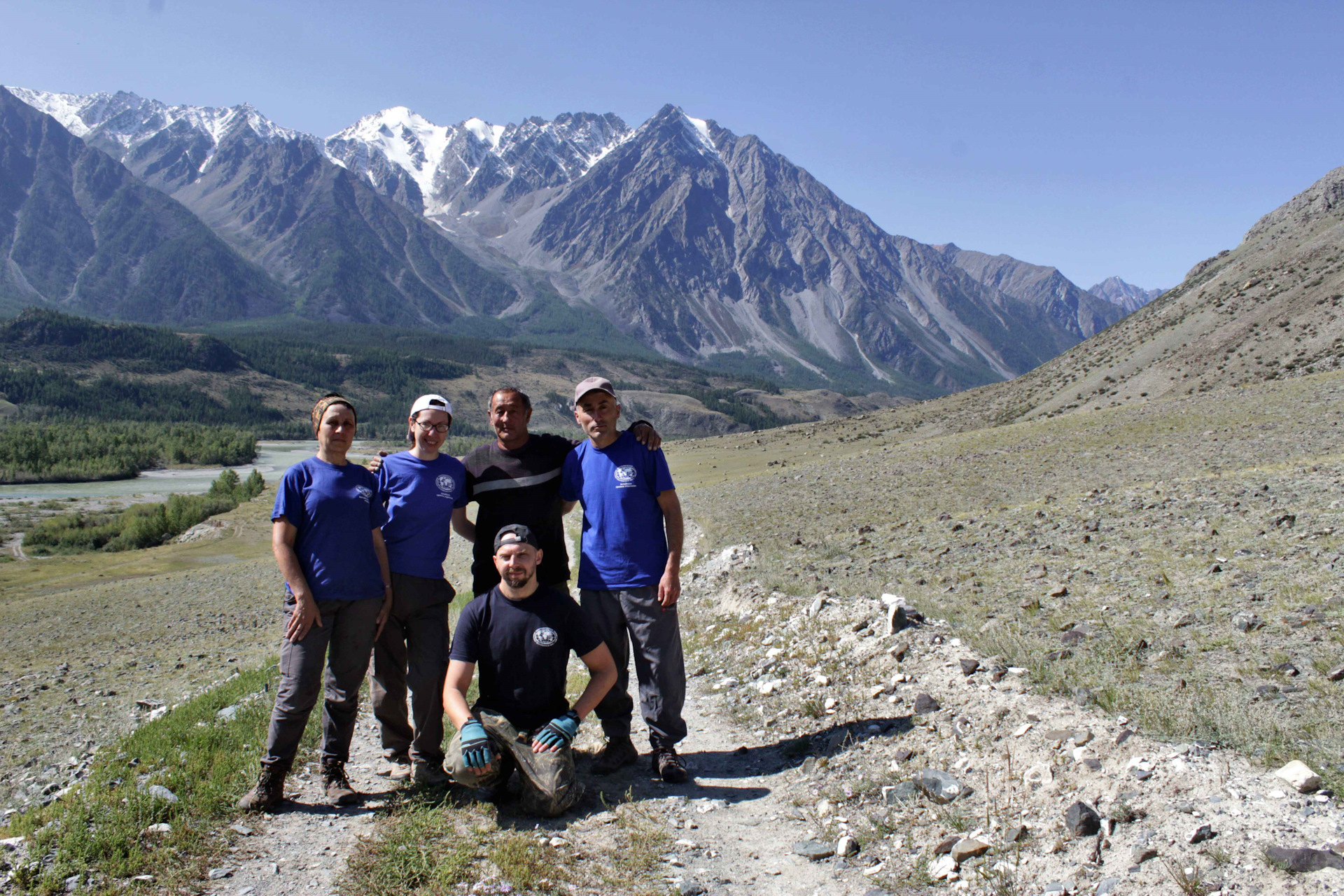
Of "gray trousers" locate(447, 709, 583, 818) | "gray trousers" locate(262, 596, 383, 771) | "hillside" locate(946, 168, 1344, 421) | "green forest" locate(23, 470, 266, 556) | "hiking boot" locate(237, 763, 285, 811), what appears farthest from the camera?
"green forest" locate(23, 470, 266, 556)

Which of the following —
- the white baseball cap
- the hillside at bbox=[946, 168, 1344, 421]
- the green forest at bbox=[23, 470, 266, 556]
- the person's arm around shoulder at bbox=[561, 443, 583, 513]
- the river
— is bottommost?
the green forest at bbox=[23, 470, 266, 556]

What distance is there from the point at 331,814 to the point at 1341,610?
8.43 metres

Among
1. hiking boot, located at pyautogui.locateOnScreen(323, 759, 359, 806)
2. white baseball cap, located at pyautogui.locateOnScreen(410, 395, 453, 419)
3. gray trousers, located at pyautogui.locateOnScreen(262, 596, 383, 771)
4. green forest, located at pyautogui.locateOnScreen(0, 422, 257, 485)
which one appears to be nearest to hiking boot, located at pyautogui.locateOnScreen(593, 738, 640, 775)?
hiking boot, located at pyautogui.locateOnScreen(323, 759, 359, 806)

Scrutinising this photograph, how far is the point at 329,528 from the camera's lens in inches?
238

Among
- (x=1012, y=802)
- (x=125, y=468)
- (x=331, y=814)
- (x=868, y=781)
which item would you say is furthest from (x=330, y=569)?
(x=125, y=468)

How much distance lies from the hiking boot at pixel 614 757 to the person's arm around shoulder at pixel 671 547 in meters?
1.26

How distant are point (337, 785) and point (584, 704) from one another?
2013 millimetres

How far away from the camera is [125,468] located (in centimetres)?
11656

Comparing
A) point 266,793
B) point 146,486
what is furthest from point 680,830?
point 146,486

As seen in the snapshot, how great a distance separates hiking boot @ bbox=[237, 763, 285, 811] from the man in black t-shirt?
1.99 m

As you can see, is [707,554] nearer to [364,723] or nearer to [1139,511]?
[1139,511]

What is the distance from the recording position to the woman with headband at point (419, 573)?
21.0ft

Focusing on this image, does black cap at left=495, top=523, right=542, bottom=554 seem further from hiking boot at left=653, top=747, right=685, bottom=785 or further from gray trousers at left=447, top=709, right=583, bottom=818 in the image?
hiking boot at left=653, top=747, right=685, bottom=785

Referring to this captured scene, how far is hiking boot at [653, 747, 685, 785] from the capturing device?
249 inches
